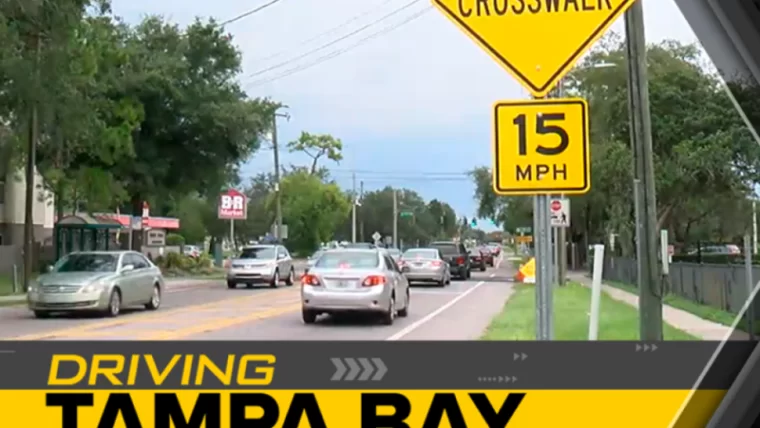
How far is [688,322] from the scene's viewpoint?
2467 millimetres

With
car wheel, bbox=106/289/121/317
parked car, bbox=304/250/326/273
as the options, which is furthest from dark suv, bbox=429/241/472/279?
car wheel, bbox=106/289/121/317

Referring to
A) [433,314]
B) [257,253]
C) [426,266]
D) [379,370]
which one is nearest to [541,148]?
[426,266]

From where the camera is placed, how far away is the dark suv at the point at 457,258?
9.54 feet

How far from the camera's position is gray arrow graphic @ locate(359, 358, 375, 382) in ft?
8.18

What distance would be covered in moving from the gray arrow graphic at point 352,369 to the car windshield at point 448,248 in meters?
0.59

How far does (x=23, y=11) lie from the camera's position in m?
2.60

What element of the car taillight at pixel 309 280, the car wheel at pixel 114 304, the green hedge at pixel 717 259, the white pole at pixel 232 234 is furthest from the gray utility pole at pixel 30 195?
the green hedge at pixel 717 259

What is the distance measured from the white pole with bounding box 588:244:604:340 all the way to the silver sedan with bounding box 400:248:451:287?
627 mm

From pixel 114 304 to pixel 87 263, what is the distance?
0.76 feet

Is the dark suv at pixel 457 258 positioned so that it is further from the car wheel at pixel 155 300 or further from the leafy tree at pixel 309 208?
the car wheel at pixel 155 300

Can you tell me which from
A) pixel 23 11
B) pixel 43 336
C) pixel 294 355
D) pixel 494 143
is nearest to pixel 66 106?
pixel 23 11

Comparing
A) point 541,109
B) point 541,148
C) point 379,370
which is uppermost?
point 541,109

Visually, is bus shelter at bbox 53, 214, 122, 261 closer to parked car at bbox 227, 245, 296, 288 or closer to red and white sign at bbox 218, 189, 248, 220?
red and white sign at bbox 218, 189, 248, 220

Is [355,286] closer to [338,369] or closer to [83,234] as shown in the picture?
[338,369]
